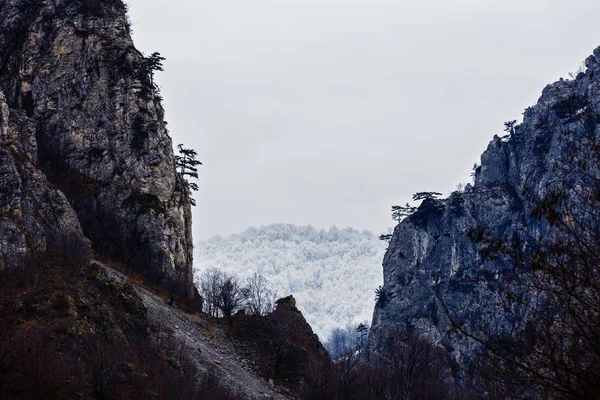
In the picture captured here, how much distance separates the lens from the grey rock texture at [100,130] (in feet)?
193

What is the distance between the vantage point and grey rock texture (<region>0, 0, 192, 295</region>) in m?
58.7

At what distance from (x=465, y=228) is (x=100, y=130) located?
63.5m

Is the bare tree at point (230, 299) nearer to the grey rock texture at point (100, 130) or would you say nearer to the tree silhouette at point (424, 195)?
the grey rock texture at point (100, 130)

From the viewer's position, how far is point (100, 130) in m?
64.1

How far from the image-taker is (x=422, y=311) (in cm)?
9494

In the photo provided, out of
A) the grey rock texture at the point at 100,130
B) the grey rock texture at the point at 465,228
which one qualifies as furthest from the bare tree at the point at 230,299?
the grey rock texture at the point at 465,228

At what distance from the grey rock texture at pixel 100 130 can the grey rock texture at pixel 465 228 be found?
4350 cm

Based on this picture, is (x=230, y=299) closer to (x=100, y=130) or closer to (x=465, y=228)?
(x=100, y=130)

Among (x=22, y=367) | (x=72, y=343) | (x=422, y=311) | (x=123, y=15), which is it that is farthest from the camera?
(x=422, y=311)

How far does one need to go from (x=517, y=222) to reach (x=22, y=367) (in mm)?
88763

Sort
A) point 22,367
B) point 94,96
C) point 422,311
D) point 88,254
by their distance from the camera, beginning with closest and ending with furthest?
point 22,367, point 88,254, point 94,96, point 422,311

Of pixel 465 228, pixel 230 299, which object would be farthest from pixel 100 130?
pixel 465 228

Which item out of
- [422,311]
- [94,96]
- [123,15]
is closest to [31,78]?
[94,96]

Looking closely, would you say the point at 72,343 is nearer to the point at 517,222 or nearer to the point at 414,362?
the point at 414,362
